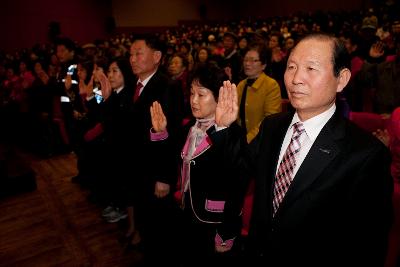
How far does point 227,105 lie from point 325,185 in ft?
1.92

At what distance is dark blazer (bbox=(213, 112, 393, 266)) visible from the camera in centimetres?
103

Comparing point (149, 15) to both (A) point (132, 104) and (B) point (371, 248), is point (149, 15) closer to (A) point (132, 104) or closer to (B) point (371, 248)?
(A) point (132, 104)

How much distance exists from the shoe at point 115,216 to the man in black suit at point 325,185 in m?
2.19

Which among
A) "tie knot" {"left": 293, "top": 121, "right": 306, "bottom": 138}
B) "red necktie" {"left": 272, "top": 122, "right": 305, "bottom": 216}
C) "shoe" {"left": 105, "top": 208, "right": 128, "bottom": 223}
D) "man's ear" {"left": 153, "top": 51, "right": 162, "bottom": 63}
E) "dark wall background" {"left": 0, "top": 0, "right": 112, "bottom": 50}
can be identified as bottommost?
"shoe" {"left": 105, "top": 208, "right": 128, "bottom": 223}

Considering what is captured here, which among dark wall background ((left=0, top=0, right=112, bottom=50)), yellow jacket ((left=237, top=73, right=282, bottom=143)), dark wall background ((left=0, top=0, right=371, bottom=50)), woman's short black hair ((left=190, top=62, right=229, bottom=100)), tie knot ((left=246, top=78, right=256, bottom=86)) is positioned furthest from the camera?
dark wall background ((left=0, top=0, right=371, bottom=50))

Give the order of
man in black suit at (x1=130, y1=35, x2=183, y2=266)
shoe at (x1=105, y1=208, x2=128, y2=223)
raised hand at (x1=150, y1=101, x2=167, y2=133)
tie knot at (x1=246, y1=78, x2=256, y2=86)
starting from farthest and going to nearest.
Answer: shoe at (x1=105, y1=208, x2=128, y2=223), tie knot at (x1=246, y1=78, x2=256, y2=86), man in black suit at (x1=130, y1=35, x2=183, y2=266), raised hand at (x1=150, y1=101, x2=167, y2=133)

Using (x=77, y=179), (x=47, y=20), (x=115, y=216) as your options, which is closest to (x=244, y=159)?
(x=115, y=216)

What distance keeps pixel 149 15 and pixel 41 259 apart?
17.4 metres

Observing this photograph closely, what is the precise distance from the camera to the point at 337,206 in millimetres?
1058

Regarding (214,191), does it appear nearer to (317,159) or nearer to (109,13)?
(317,159)

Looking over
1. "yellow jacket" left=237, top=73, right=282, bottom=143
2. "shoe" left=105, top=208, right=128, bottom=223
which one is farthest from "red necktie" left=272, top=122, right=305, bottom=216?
"shoe" left=105, top=208, right=128, bottom=223

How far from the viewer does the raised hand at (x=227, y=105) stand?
4.68ft

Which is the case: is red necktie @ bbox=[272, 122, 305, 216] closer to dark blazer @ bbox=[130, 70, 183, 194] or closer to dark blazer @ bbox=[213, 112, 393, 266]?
dark blazer @ bbox=[213, 112, 393, 266]

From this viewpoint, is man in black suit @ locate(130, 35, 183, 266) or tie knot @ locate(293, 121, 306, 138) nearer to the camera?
tie knot @ locate(293, 121, 306, 138)
